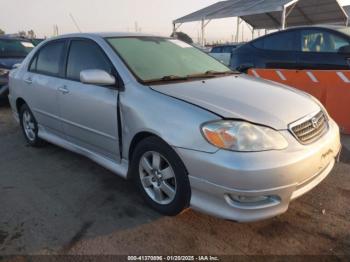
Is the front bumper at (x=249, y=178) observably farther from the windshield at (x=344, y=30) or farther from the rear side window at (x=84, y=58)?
the windshield at (x=344, y=30)

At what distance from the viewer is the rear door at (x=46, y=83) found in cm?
420

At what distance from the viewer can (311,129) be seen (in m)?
2.88

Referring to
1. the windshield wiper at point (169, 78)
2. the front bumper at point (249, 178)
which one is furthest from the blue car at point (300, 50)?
the front bumper at point (249, 178)

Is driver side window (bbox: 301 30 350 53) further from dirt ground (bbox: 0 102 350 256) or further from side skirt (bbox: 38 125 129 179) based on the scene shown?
side skirt (bbox: 38 125 129 179)

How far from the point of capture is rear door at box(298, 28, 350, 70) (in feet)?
21.0

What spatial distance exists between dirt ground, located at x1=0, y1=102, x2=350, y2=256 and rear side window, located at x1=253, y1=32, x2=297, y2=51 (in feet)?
12.8

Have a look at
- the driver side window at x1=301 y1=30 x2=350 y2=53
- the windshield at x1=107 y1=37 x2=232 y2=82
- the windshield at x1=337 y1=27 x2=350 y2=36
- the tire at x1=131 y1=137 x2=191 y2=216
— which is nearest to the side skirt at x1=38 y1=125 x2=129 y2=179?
the tire at x1=131 y1=137 x2=191 y2=216

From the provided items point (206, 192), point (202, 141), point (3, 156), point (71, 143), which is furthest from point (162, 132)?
point (3, 156)

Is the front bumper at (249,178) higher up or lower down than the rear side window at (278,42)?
lower down

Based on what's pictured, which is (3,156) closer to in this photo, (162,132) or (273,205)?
(162,132)

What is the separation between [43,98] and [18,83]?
35.0 inches

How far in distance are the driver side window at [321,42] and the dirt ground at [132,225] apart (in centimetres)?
338

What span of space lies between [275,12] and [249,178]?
2024cm

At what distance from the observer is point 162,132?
2.80 m
